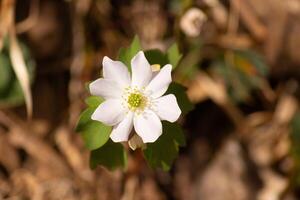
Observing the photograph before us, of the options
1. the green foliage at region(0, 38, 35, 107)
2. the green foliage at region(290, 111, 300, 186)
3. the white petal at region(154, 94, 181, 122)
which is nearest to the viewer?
the white petal at region(154, 94, 181, 122)

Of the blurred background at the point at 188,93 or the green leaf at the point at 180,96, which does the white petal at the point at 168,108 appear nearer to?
the green leaf at the point at 180,96

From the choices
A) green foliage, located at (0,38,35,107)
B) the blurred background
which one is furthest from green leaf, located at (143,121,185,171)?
green foliage, located at (0,38,35,107)

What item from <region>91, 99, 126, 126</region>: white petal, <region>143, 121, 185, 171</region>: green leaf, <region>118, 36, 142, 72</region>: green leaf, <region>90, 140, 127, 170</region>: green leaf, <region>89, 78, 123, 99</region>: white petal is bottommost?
<region>90, 140, 127, 170</region>: green leaf

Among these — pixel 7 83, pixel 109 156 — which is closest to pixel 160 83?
pixel 109 156

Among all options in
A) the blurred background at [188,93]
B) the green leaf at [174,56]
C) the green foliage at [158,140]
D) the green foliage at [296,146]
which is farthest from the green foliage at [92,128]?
the green foliage at [296,146]

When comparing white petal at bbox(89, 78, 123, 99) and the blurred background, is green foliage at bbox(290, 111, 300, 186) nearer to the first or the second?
the blurred background

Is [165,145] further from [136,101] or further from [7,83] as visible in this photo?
[7,83]
